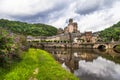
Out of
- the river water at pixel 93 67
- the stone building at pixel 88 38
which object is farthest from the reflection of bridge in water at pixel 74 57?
the stone building at pixel 88 38

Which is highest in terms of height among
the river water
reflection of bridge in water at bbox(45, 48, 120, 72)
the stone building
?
the stone building

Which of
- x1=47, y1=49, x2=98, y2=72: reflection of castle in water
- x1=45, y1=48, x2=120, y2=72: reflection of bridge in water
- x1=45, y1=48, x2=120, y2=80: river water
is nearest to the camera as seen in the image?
x1=45, y1=48, x2=120, y2=80: river water

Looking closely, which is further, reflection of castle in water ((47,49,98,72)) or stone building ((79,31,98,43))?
stone building ((79,31,98,43))

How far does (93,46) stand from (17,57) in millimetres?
131951

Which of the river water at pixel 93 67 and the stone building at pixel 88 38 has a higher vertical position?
the stone building at pixel 88 38

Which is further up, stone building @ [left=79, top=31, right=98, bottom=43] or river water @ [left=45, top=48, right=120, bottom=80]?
stone building @ [left=79, top=31, right=98, bottom=43]

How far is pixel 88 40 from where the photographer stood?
639 feet

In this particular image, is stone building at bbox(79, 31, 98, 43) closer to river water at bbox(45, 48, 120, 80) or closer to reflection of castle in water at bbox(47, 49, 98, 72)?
reflection of castle in water at bbox(47, 49, 98, 72)

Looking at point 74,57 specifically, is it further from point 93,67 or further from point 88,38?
point 88,38

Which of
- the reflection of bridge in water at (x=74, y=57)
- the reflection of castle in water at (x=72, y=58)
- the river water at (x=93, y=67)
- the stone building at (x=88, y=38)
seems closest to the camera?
the river water at (x=93, y=67)

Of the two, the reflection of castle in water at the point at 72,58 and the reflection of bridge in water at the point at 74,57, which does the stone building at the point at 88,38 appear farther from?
the reflection of castle in water at the point at 72,58

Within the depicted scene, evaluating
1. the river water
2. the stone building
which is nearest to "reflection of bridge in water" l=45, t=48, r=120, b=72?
the river water

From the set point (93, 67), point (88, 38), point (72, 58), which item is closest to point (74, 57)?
point (72, 58)

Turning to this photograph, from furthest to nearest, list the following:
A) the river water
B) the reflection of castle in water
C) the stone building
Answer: the stone building < the reflection of castle in water < the river water
